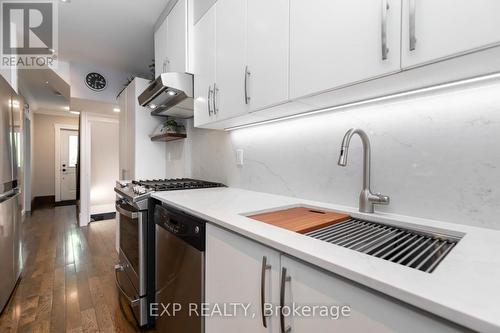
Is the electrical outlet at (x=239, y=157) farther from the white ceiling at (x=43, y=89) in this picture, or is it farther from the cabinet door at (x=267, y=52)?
the white ceiling at (x=43, y=89)

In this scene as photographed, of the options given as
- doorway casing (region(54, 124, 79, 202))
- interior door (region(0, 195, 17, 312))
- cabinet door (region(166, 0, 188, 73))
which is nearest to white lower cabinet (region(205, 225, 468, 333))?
cabinet door (region(166, 0, 188, 73))

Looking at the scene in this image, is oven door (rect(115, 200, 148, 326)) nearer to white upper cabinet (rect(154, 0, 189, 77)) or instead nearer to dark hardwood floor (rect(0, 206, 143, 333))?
dark hardwood floor (rect(0, 206, 143, 333))

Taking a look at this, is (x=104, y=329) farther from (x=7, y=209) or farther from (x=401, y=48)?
(x=401, y=48)

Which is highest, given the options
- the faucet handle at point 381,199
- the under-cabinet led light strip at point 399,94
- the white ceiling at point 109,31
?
the white ceiling at point 109,31

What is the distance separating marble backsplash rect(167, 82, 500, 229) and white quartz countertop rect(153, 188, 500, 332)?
0.29 feet

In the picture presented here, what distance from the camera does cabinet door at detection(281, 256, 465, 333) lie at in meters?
0.45

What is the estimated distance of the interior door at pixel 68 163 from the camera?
20.8 feet

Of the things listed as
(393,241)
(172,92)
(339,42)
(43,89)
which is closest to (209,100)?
(172,92)

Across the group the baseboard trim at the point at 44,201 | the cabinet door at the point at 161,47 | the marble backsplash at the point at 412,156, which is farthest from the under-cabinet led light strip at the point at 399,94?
the baseboard trim at the point at 44,201

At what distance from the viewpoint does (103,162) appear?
5.16m

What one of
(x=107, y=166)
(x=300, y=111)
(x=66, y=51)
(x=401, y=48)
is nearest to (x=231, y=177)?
(x=300, y=111)

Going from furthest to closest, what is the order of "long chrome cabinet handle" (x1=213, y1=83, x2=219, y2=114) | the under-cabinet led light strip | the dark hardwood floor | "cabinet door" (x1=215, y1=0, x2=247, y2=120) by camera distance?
the dark hardwood floor < "long chrome cabinet handle" (x1=213, y1=83, x2=219, y2=114) < "cabinet door" (x1=215, y1=0, x2=247, y2=120) < the under-cabinet led light strip

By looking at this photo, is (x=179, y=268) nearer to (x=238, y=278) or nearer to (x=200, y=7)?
(x=238, y=278)

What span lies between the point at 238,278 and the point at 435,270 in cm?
59
